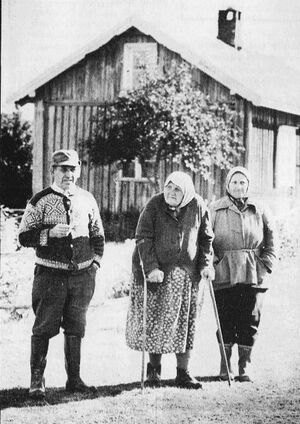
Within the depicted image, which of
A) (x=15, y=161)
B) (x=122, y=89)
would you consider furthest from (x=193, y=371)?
(x=15, y=161)

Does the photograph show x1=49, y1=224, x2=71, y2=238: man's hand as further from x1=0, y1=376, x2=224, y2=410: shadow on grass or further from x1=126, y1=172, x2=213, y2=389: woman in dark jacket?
x1=0, y1=376, x2=224, y2=410: shadow on grass

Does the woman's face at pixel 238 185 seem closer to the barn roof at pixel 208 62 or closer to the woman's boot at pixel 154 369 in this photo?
the woman's boot at pixel 154 369

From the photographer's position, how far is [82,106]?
11094 mm

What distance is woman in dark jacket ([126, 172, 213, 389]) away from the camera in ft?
13.3

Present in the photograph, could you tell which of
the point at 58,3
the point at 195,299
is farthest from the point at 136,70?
the point at 195,299

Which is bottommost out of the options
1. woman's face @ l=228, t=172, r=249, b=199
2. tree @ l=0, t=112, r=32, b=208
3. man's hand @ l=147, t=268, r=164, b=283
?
man's hand @ l=147, t=268, r=164, b=283

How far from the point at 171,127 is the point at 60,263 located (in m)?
6.27

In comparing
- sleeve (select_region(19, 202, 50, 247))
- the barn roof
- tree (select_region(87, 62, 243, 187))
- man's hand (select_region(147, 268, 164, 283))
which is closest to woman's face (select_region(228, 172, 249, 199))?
man's hand (select_region(147, 268, 164, 283))

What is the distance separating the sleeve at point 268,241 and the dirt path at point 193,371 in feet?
0.88

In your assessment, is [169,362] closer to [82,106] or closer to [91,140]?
[91,140]

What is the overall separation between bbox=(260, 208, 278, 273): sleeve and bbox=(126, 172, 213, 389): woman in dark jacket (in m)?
0.44

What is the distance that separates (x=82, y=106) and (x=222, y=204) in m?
7.14

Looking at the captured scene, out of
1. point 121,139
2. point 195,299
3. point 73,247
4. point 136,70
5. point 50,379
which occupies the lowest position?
point 50,379

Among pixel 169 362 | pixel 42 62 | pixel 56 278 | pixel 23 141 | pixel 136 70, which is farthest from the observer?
pixel 23 141
